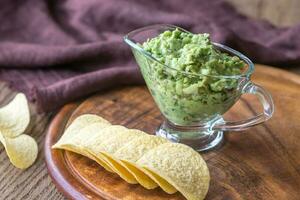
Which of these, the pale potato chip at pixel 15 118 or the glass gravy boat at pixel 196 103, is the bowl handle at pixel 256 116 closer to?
the glass gravy boat at pixel 196 103

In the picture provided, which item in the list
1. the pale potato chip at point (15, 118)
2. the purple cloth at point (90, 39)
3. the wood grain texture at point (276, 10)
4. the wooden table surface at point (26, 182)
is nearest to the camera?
the wooden table surface at point (26, 182)

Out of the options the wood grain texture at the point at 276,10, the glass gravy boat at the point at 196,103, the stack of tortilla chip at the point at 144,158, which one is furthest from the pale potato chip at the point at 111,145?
the wood grain texture at the point at 276,10

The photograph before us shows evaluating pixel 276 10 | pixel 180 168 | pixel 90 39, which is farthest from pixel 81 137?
pixel 276 10

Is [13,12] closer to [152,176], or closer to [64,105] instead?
[64,105]

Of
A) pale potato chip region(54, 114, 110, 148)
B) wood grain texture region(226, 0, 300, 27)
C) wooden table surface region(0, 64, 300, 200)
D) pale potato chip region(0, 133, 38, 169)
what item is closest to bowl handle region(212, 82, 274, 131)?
wooden table surface region(0, 64, 300, 200)

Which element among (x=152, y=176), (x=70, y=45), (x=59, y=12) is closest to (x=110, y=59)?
(x=70, y=45)

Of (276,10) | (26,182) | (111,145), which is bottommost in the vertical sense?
(276,10)

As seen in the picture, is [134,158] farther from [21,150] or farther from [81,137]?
[21,150]
